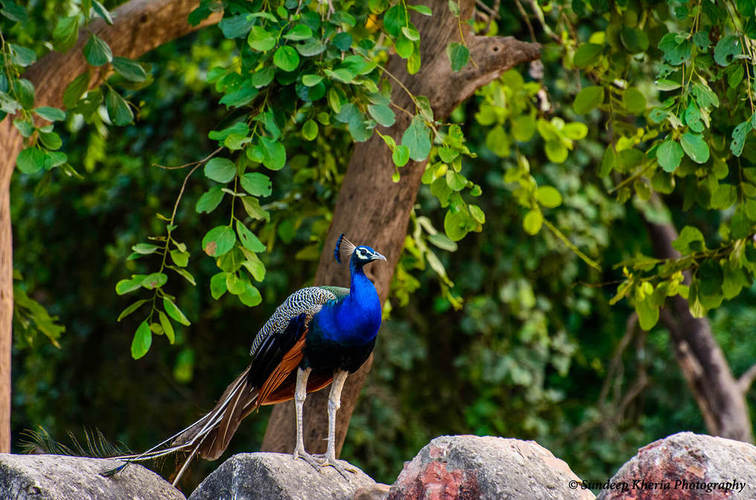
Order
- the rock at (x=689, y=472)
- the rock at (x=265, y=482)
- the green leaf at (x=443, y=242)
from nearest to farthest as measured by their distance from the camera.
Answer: the rock at (x=689, y=472) → the rock at (x=265, y=482) → the green leaf at (x=443, y=242)

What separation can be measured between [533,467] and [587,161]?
13.8 feet

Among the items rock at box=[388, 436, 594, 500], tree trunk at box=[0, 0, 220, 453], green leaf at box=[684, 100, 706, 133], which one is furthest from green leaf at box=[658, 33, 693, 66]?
tree trunk at box=[0, 0, 220, 453]

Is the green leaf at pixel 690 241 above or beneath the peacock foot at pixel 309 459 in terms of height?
above

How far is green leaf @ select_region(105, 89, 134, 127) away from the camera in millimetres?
3420

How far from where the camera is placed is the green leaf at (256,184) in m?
2.88

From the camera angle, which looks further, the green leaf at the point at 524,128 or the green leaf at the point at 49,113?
the green leaf at the point at 524,128

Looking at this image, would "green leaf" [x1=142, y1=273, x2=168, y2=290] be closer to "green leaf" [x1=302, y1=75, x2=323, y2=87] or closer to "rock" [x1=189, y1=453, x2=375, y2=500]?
"rock" [x1=189, y1=453, x2=375, y2=500]

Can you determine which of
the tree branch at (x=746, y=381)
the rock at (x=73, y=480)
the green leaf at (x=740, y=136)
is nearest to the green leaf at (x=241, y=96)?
the rock at (x=73, y=480)

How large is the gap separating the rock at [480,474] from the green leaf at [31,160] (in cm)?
155

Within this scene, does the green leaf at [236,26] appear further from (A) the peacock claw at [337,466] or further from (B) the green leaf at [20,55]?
(A) the peacock claw at [337,466]

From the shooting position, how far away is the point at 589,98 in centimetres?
364

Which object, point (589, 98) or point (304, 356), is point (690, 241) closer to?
point (589, 98)

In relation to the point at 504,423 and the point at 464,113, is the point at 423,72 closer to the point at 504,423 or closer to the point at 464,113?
the point at 464,113

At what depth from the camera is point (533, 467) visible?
7.87ft
